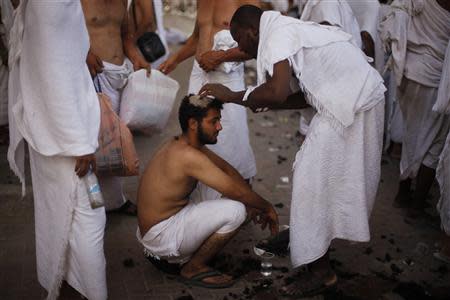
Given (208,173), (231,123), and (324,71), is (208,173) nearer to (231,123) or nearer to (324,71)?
(324,71)

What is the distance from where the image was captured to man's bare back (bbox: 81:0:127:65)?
174 inches

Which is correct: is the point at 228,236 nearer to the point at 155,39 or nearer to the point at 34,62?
the point at 34,62

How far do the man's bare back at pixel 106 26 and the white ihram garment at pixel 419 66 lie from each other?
94.5 inches

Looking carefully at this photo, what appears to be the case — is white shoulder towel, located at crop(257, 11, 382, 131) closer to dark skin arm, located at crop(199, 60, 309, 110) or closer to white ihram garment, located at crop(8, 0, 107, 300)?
dark skin arm, located at crop(199, 60, 309, 110)

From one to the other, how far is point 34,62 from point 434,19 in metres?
3.39

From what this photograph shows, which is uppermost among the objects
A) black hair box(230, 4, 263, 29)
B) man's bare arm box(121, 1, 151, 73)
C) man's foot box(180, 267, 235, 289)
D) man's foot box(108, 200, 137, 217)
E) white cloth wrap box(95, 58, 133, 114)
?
black hair box(230, 4, 263, 29)

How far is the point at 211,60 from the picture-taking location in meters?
4.54

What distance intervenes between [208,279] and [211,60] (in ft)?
5.90

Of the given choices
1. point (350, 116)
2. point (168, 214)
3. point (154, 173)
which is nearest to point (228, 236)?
point (168, 214)

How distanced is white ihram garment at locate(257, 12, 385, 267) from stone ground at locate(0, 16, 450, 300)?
500 millimetres

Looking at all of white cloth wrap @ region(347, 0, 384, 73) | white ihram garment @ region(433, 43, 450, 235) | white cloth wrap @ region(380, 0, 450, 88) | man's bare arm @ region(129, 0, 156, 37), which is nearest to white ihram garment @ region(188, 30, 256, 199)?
man's bare arm @ region(129, 0, 156, 37)

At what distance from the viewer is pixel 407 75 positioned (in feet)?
16.2

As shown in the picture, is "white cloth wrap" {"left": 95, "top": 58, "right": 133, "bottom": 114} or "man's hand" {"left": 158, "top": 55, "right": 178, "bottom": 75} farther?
"man's hand" {"left": 158, "top": 55, "right": 178, "bottom": 75}

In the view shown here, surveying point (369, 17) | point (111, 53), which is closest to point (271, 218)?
point (111, 53)
